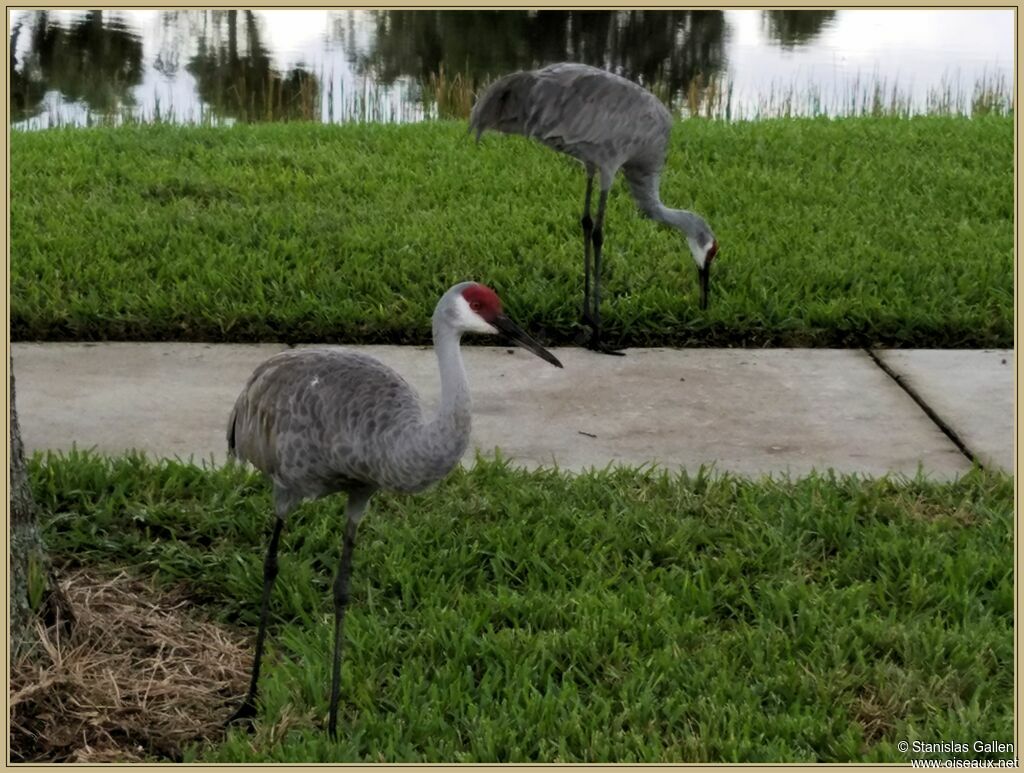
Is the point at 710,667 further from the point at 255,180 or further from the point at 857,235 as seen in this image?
the point at 255,180

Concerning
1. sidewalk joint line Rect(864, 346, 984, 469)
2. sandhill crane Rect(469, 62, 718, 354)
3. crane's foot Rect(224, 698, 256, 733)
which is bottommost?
crane's foot Rect(224, 698, 256, 733)

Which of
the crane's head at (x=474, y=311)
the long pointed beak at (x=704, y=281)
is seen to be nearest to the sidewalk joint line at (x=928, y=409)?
the long pointed beak at (x=704, y=281)

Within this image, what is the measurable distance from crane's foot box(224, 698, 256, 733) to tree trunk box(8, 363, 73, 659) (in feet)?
1.97

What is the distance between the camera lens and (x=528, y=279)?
23.0ft

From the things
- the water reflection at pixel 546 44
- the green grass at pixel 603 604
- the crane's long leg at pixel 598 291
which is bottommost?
the green grass at pixel 603 604

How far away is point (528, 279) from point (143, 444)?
92.5 inches

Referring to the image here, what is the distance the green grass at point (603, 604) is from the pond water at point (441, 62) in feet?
24.4

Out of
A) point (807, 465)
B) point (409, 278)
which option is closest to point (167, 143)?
point (409, 278)

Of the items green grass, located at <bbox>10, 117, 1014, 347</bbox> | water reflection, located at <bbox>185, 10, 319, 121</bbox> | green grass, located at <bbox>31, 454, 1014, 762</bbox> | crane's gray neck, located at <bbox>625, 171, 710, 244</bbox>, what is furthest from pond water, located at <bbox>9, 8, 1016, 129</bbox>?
green grass, located at <bbox>31, 454, 1014, 762</bbox>

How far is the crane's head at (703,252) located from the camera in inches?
267

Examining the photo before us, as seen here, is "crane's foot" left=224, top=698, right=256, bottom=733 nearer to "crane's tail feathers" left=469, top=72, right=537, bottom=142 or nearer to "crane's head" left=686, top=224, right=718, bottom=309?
"crane's head" left=686, top=224, right=718, bottom=309

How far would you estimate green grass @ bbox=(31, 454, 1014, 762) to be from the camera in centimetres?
362

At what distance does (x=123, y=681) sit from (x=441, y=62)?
11987 mm

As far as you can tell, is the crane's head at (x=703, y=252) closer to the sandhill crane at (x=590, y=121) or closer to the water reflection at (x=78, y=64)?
the sandhill crane at (x=590, y=121)
